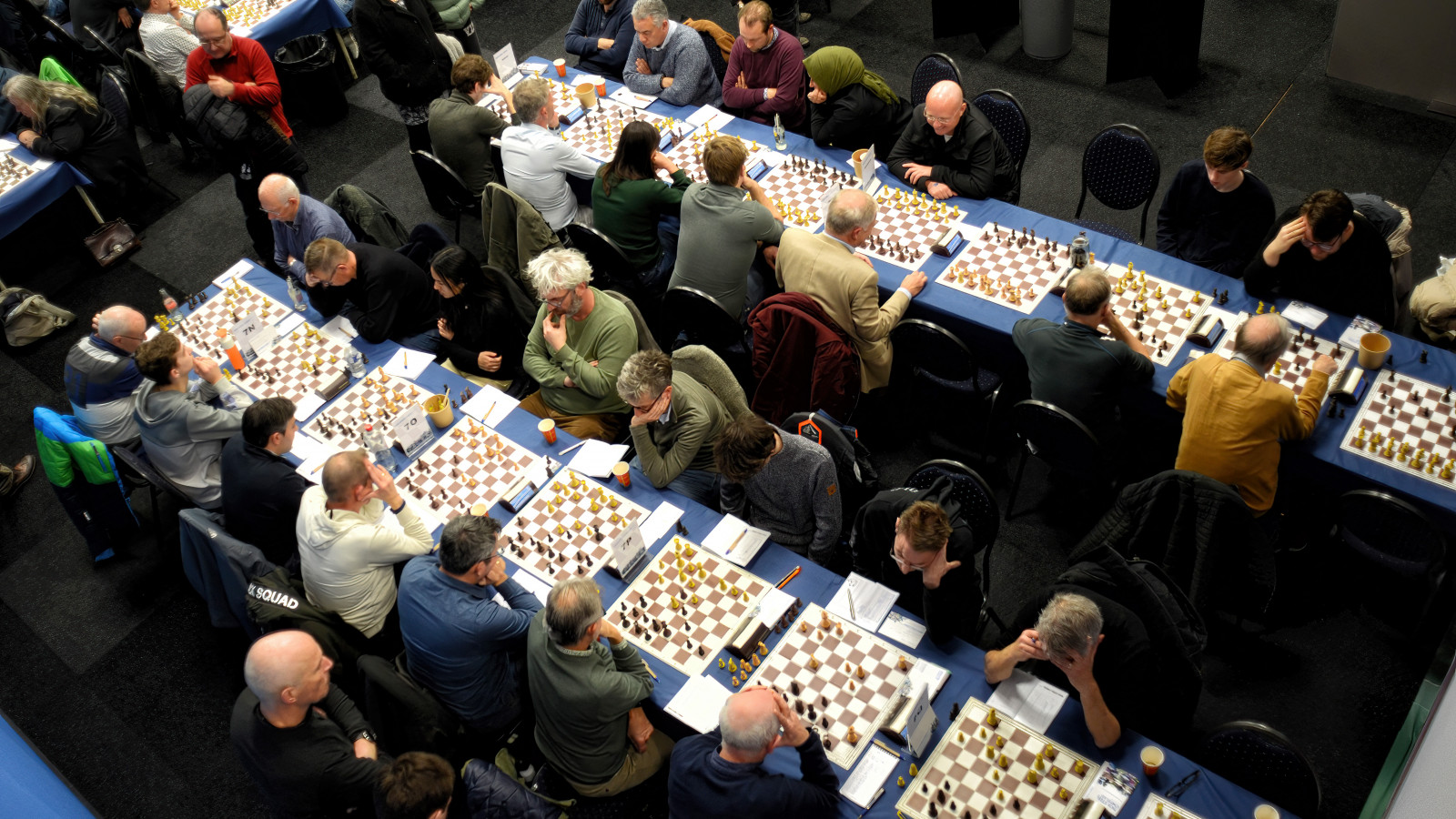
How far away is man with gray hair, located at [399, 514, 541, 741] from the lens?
4.81 metres

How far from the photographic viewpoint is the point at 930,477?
5.40 meters

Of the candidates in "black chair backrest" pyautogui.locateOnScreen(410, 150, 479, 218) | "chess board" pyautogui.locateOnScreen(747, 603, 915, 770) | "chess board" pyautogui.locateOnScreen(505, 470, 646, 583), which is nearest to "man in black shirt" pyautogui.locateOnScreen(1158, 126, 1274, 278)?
"chess board" pyautogui.locateOnScreen(747, 603, 915, 770)

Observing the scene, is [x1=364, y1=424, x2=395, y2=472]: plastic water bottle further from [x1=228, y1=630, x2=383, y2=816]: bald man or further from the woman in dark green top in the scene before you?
the woman in dark green top

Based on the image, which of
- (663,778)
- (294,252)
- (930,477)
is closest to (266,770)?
(663,778)

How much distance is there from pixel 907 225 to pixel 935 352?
4.07 feet

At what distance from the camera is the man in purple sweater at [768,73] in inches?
322

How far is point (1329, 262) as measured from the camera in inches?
229

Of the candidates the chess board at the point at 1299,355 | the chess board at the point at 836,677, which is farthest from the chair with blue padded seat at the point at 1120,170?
the chess board at the point at 836,677

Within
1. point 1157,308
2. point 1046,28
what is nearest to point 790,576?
point 1157,308

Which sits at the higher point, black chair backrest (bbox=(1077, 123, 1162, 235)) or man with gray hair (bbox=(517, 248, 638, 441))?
black chair backrest (bbox=(1077, 123, 1162, 235))

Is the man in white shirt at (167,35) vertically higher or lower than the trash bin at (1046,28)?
lower

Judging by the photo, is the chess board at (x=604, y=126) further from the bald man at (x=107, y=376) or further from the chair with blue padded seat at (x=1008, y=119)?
the bald man at (x=107, y=376)

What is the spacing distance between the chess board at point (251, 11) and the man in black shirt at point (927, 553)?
346 inches

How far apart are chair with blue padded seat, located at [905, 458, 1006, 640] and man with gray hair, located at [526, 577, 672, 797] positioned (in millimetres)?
1784
